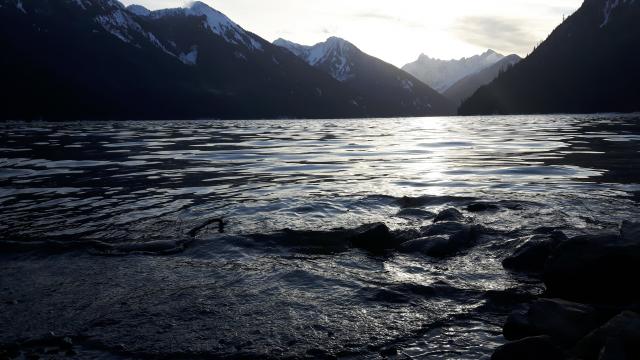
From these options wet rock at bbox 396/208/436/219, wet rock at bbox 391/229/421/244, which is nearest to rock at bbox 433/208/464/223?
wet rock at bbox 396/208/436/219

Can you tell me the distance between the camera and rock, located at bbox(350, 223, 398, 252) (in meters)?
9.68

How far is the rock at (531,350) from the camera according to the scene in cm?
453

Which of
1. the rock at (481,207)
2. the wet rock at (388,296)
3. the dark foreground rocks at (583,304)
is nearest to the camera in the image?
the dark foreground rocks at (583,304)

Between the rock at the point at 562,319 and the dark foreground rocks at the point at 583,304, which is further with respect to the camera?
the rock at the point at 562,319

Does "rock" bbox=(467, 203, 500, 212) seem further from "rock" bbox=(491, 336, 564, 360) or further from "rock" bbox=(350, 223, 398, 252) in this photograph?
"rock" bbox=(491, 336, 564, 360)


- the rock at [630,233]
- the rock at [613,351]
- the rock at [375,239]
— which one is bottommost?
the rock at [375,239]

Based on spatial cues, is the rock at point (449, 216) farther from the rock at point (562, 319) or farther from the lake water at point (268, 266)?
the rock at point (562, 319)

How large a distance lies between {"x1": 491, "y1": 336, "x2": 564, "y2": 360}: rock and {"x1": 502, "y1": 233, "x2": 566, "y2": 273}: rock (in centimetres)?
358

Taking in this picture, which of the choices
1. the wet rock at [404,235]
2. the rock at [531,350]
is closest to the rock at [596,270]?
the rock at [531,350]

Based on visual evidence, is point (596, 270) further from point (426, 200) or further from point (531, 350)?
point (426, 200)

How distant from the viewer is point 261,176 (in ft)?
68.2

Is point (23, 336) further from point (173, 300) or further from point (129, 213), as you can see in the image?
point (129, 213)

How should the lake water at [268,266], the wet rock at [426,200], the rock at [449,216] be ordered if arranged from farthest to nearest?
the wet rock at [426,200] → the rock at [449,216] → the lake water at [268,266]

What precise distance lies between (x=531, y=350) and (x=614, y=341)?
739 mm
